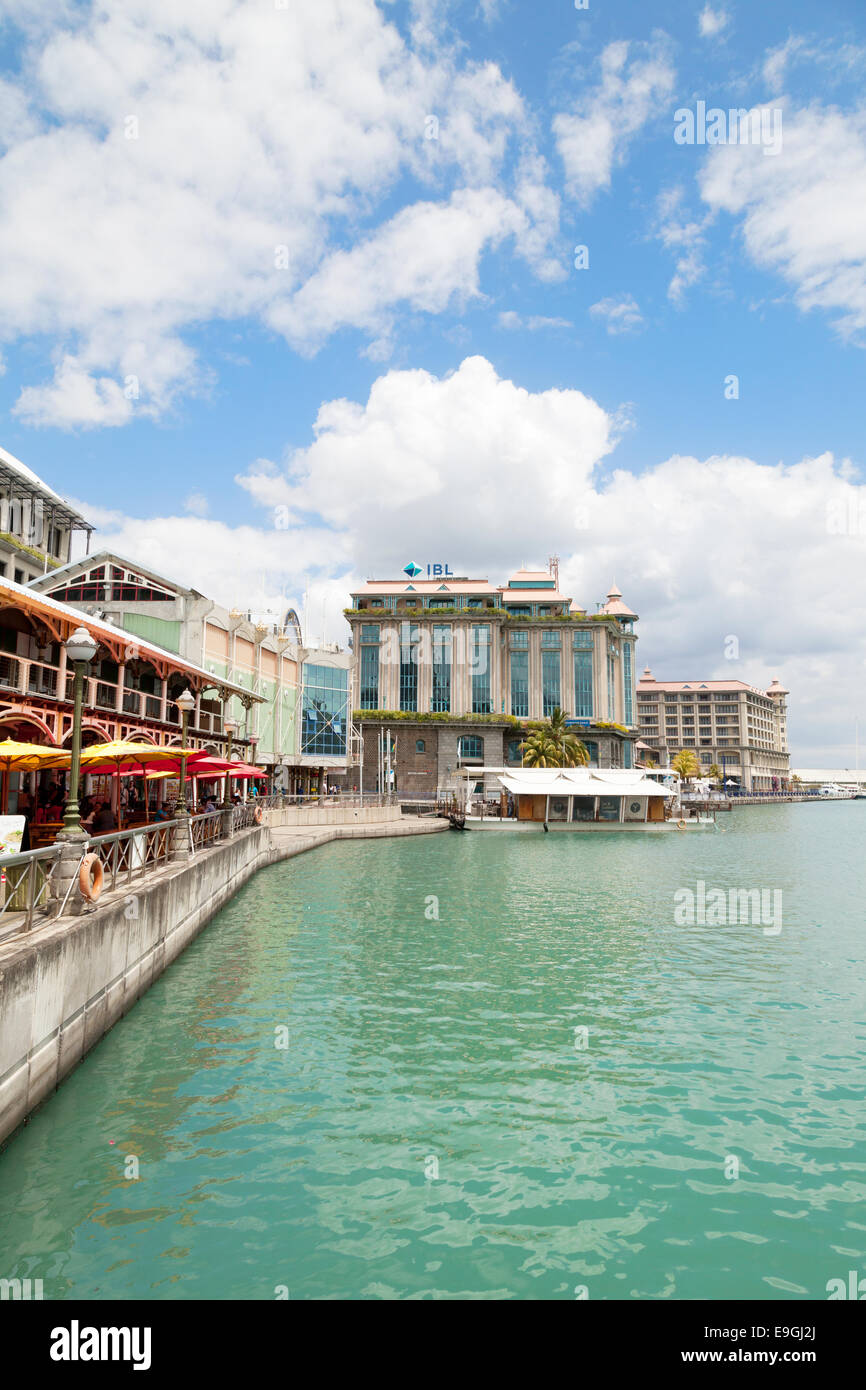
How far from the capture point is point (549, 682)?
325 feet

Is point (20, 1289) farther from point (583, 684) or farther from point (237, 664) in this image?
point (583, 684)

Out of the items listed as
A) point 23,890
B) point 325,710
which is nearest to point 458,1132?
point 23,890

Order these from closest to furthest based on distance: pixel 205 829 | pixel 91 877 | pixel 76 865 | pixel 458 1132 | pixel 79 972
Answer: pixel 458 1132 → pixel 79 972 → pixel 76 865 → pixel 91 877 → pixel 205 829

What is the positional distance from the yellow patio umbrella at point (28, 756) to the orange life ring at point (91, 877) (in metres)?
3.88

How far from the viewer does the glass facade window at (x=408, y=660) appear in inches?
3708

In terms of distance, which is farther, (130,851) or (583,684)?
(583,684)

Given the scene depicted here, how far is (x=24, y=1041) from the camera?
8633 mm

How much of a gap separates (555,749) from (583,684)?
964 inches

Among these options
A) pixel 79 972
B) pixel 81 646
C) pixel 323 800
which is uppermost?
pixel 81 646

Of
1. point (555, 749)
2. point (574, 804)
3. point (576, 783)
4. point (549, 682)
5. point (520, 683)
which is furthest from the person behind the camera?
point (549, 682)

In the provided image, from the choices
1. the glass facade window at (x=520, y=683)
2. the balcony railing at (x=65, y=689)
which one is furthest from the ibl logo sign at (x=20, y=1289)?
the glass facade window at (x=520, y=683)

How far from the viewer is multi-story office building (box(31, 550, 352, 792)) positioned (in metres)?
43.0

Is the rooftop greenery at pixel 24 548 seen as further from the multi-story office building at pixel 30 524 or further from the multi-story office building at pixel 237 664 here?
the multi-story office building at pixel 237 664
